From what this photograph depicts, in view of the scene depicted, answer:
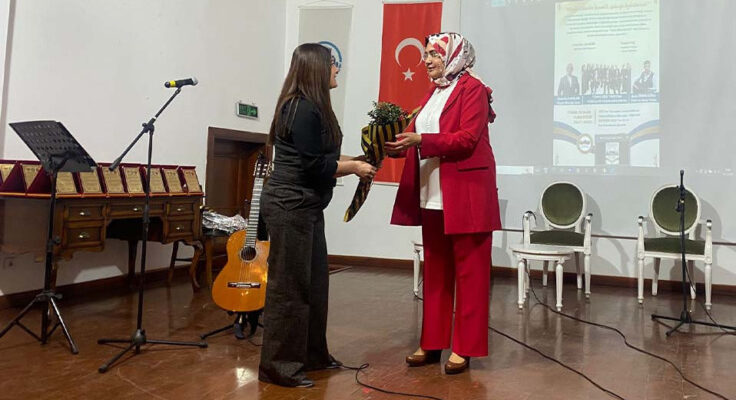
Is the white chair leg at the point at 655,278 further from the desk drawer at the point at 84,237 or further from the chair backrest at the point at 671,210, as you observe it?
the desk drawer at the point at 84,237

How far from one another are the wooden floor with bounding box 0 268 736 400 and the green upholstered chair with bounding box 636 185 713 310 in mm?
445

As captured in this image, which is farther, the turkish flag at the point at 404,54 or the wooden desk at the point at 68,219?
the turkish flag at the point at 404,54

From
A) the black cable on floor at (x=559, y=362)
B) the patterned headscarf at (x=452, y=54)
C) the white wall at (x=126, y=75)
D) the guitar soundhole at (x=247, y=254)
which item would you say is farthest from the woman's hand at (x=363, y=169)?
the white wall at (x=126, y=75)

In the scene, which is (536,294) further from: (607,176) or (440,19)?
(440,19)

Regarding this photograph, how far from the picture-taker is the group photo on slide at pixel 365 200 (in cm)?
248

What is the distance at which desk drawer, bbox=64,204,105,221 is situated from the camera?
3732 mm

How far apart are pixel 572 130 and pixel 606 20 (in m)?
1.16

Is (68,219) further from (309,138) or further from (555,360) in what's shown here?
(555,360)

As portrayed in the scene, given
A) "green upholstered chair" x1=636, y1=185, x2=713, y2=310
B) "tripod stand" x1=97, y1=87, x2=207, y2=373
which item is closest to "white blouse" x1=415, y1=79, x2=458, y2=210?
"tripod stand" x1=97, y1=87, x2=207, y2=373

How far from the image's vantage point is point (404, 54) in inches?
261

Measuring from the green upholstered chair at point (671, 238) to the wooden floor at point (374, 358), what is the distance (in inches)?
→ 17.5

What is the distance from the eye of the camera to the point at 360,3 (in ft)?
22.8

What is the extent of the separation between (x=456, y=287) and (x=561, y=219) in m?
3.09

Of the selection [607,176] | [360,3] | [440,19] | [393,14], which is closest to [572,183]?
[607,176]
